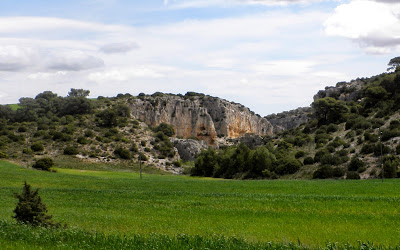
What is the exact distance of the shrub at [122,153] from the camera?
8138 centimetres

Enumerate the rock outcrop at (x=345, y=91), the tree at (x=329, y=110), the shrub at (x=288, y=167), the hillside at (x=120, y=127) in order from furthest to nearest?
the rock outcrop at (x=345, y=91), the hillside at (x=120, y=127), the tree at (x=329, y=110), the shrub at (x=288, y=167)

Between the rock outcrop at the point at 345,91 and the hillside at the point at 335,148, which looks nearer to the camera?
the hillside at the point at 335,148

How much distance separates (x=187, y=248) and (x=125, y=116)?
90.2m

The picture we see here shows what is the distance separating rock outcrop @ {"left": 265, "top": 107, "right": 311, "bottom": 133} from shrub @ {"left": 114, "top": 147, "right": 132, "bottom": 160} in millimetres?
62927

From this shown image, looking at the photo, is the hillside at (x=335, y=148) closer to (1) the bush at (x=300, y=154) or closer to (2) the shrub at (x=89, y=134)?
(1) the bush at (x=300, y=154)

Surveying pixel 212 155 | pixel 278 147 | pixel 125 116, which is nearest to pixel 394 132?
pixel 278 147

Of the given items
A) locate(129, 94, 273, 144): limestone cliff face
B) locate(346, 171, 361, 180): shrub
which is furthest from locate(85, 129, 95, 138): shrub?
locate(346, 171, 361, 180): shrub

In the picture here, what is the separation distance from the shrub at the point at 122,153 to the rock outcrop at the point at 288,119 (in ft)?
206

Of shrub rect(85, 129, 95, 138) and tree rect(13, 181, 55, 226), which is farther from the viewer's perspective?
shrub rect(85, 129, 95, 138)

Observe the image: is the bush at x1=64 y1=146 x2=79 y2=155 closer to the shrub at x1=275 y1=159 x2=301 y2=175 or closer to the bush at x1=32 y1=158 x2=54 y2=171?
the bush at x1=32 y1=158 x2=54 y2=171

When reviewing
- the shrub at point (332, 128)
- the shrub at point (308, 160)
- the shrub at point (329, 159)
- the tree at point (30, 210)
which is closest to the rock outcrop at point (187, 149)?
the shrub at point (332, 128)

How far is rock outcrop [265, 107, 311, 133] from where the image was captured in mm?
132050

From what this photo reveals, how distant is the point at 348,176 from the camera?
51281 mm

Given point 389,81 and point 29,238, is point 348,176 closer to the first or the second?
point 389,81
